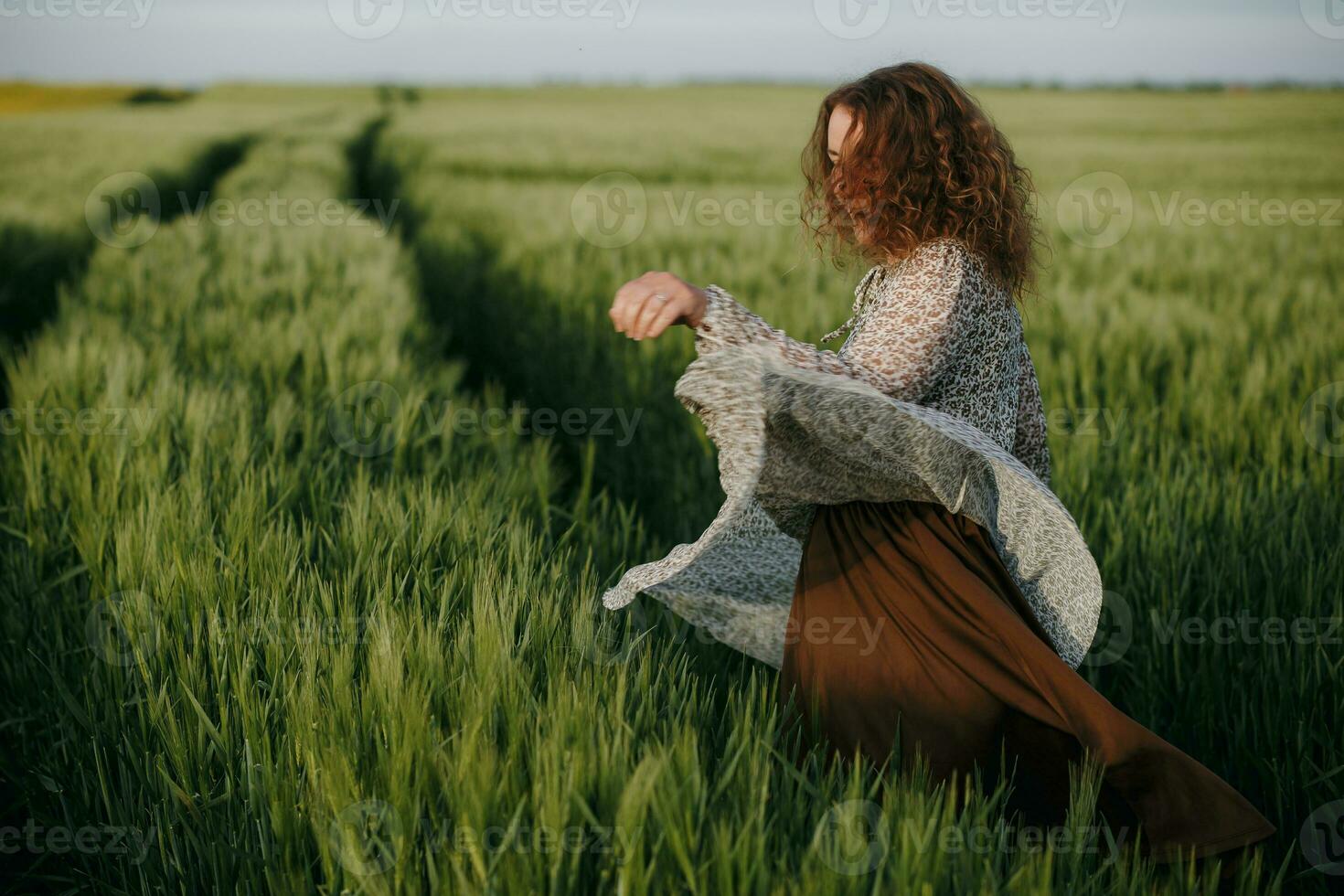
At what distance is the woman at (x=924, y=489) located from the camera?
127 centimetres

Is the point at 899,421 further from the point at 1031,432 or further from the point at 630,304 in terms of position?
the point at 1031,432

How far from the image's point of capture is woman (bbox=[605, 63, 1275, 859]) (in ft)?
4.15

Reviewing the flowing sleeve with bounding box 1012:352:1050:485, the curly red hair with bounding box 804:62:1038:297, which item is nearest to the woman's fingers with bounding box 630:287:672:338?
the curly red hair with bounding box 804:62:1038:297

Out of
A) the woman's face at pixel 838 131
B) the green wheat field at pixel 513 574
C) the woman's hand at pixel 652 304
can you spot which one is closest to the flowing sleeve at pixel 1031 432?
the green wheat field at pixel 513 574

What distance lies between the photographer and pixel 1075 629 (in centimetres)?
150

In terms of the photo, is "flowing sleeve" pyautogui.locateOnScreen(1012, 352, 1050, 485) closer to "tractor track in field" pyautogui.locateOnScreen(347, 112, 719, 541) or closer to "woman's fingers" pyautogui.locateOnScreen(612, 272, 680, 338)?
"woman's fingers" pyautogui.locateOnScreen(612, 272, 680, 338)

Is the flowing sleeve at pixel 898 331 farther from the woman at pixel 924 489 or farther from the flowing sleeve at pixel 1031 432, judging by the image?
the flowing sleeve at pixel 1031 432

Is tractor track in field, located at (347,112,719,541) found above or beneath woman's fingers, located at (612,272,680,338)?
beneath

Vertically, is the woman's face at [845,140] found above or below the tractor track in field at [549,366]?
above

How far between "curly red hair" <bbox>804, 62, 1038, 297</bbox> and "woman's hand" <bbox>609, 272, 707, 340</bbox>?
0.36 metres

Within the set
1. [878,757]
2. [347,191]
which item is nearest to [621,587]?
[878,757]

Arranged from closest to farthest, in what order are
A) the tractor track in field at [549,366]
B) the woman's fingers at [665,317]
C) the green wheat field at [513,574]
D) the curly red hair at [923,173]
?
the green wheat field at [513,574] < the woman's fingers at [665,317] < the curly red hair at [923,173] < the tractor track in field at [549,366]

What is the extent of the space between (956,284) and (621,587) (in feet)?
2.25

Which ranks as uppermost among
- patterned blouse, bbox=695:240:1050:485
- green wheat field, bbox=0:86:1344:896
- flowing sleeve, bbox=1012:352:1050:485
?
patterned blouse, bbox=695:240:1050:485
